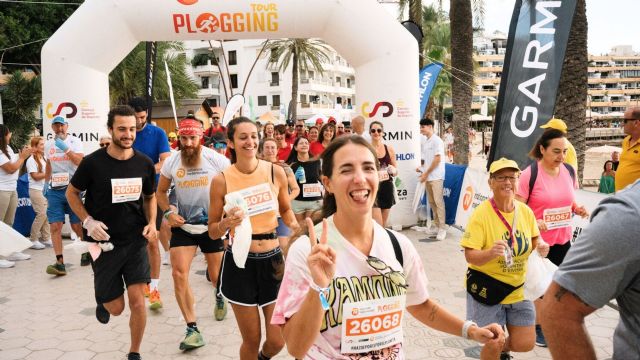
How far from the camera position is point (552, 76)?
5852 millimetres

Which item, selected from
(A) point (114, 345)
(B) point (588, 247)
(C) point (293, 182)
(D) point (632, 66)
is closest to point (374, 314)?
(B) point (588, 247)

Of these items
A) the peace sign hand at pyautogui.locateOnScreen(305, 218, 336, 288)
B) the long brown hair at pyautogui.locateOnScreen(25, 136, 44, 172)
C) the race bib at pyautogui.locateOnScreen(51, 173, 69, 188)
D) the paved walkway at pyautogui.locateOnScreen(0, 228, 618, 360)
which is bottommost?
the paved walkway at pyautogui.locateOnScreen(0, 228, 618, 360)

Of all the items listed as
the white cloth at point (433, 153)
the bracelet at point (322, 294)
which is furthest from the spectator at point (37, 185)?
the bracelet at point (322, 294)

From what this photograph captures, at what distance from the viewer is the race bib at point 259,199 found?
3.66m

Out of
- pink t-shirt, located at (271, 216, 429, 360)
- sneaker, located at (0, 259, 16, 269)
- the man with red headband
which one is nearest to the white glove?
the man with red headband

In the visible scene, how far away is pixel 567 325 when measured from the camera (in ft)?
4.68

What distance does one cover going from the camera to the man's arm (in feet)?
4.62

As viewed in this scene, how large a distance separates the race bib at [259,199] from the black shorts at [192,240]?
1110 millimetres

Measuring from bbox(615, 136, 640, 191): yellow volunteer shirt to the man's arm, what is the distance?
4.52m

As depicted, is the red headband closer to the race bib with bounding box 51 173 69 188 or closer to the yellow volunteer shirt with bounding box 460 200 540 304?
the yellow volunteer shirt with bounding box 460 200 540 304

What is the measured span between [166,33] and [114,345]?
601 centimetres

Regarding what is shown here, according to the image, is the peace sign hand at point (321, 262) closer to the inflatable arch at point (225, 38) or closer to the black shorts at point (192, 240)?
the black shorts at point (192, 240)

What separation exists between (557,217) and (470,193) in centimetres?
459

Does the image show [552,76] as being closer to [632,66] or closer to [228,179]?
[228,179]
